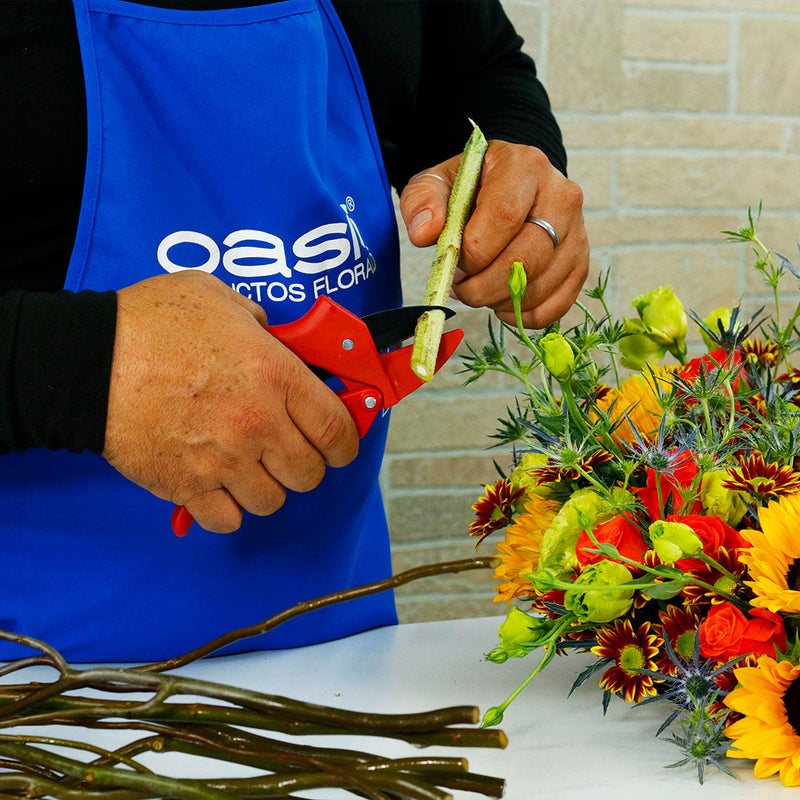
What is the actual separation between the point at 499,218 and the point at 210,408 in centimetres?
21

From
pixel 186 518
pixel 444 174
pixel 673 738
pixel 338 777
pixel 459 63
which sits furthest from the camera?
pixel 459 63

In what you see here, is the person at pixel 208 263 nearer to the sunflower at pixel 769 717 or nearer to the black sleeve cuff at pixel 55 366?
the black sleeve cuff at pixel 55 366

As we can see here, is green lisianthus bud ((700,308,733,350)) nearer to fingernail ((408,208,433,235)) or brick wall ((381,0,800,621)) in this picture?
fingernail ((408,208,433,235))

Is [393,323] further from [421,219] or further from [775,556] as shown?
[775,556]

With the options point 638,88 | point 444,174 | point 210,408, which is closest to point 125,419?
point 210,408

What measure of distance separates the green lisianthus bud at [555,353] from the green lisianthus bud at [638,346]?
0.34 feet

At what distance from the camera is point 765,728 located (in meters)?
0.36

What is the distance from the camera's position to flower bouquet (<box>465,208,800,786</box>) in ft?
1.17

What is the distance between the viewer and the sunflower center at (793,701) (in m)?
0.35

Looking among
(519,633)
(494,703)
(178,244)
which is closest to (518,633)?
(519,633)

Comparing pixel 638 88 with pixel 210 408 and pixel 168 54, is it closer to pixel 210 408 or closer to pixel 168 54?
pixel 168 54

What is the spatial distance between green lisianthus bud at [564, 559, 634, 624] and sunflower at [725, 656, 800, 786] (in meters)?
0.05

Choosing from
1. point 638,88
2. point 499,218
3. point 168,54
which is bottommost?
point 499,218

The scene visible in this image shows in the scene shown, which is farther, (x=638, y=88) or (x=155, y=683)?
(x=638, y=88)
